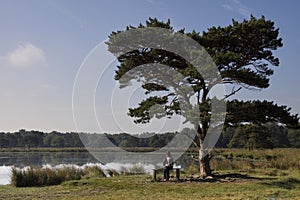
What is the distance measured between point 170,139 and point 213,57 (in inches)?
661

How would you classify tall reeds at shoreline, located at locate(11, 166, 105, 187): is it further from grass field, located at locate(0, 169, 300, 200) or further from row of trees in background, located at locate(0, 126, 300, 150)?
row of trees in background, located at locate(0, 126, 300, 150)

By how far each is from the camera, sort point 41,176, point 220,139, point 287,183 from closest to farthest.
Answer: point 287,183 → point 41,176 → point 220,139

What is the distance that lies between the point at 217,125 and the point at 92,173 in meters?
6.55

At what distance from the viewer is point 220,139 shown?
5472cm

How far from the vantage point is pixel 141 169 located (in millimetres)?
19359

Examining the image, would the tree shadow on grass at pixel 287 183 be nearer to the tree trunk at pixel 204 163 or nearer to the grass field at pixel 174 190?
the grass field at pixel 174 190

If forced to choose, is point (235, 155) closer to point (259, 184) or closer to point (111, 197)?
point (259, 184)

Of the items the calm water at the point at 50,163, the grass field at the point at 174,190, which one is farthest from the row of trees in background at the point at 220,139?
the grass field at the point at 174,190

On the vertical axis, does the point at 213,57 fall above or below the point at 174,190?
above

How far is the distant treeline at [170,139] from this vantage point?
1420 inches

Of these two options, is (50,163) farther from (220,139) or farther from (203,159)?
(220,139)

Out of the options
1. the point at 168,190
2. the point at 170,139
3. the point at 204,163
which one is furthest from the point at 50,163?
the point at 168,190

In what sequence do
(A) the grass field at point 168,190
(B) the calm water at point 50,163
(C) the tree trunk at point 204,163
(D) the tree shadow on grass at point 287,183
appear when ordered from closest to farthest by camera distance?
(A) the grass field at point 168,190 < (D) the tree shadow on grass at point 287,183 < (C) the tree trunk at point 204,163 < (B) the calm water at point 50,163

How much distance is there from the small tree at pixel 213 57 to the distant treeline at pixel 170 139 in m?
2.15
